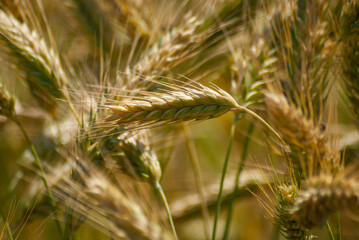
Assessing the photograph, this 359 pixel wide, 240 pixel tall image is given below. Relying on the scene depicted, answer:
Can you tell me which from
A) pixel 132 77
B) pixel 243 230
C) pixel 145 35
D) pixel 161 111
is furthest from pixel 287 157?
pixel 243 230

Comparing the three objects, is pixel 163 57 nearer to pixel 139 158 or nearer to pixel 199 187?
pixel 139 158

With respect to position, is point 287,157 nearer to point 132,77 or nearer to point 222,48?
Result: point 132,77

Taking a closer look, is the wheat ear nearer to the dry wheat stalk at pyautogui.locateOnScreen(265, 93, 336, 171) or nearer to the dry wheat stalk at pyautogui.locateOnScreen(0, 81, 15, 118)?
the dry wheat stalk at pyautogui.locateOnScreen(0, 81, 15, 118)

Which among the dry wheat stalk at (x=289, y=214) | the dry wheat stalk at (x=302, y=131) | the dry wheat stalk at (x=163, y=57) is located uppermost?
the dry wheat stalk at (x=163, y=57)

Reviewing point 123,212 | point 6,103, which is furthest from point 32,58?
point 123,212

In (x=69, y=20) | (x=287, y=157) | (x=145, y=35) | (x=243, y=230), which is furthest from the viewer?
(x=69, y=20)

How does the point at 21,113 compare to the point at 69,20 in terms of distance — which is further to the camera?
the point at 69,20

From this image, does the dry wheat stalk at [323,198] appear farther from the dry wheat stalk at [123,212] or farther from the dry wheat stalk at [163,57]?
the dry wheat stalk at [163,57]

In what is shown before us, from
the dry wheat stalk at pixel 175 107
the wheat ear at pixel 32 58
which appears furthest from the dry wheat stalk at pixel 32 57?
the dry wheat stalk at pixel 175 107
